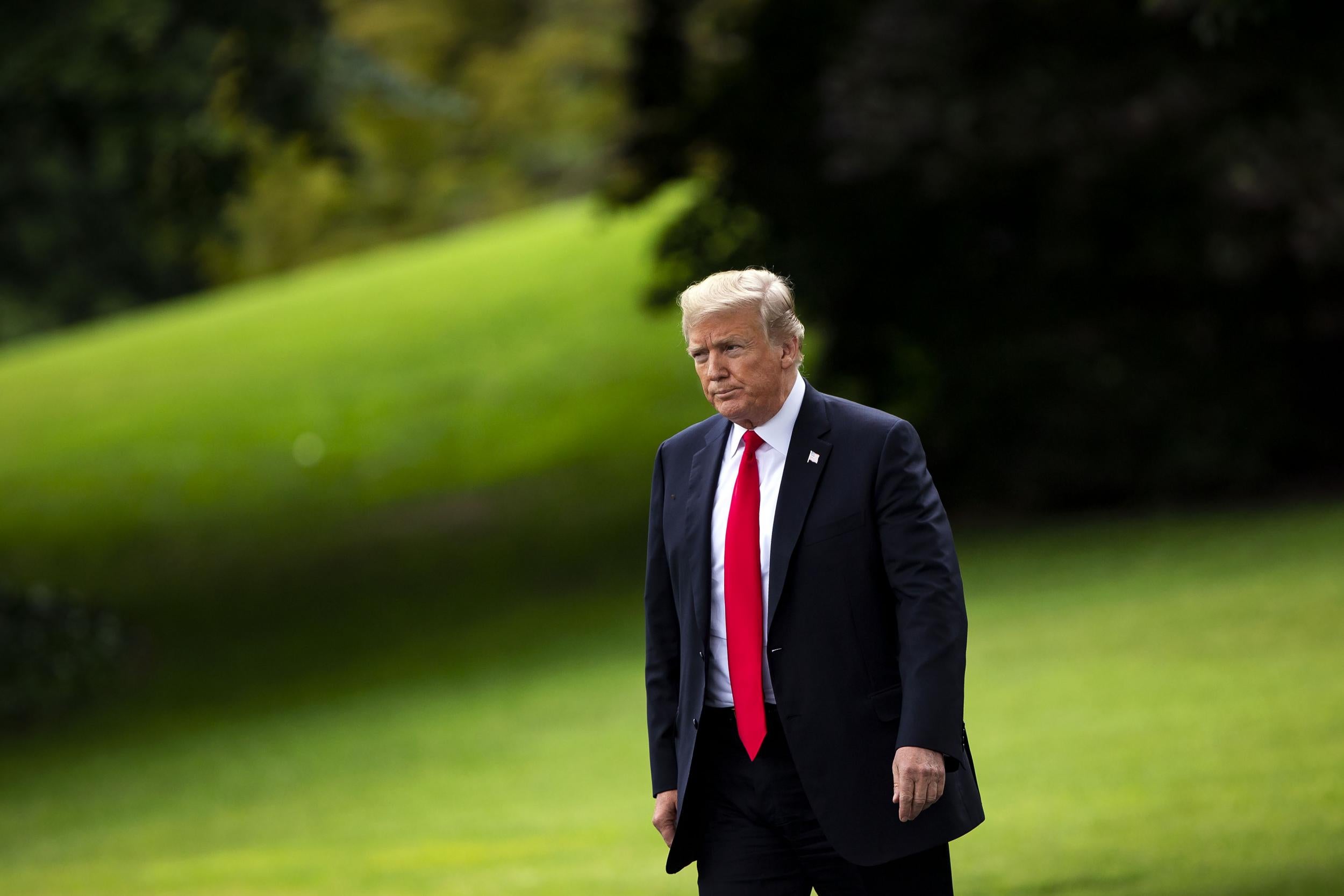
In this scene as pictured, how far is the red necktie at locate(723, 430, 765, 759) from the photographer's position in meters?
3.90

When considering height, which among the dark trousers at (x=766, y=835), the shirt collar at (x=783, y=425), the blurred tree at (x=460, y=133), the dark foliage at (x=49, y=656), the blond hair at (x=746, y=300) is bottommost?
the dark trousers at (x=766, y=835)

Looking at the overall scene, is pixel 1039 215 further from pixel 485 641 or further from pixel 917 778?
pixel 917 778

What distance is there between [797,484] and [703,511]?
0.27m

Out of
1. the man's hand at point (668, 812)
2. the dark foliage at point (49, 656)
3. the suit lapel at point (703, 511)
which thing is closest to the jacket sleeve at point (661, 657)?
the man's hand at point (668, 812)

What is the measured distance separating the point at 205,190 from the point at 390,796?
7.51m

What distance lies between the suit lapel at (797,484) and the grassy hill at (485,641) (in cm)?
385

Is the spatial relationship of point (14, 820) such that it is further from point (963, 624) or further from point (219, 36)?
point (963, 624)

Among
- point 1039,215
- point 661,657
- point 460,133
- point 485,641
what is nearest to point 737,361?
point 661,657

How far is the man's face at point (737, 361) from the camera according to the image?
391 centimetres

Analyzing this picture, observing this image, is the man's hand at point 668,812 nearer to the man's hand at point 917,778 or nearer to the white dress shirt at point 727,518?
the white dress shirt at point 727,518

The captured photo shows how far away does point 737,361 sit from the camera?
3924 millimetres

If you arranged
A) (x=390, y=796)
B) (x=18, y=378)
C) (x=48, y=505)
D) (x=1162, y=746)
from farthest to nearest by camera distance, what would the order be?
1. (x=18, y=378)
2. (x=48, y=505)
3. (x=390, y=796)
4. (x=1162, y=746)

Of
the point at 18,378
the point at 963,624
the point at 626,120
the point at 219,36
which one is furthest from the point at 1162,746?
the point at 18,378

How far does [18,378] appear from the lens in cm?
3831
